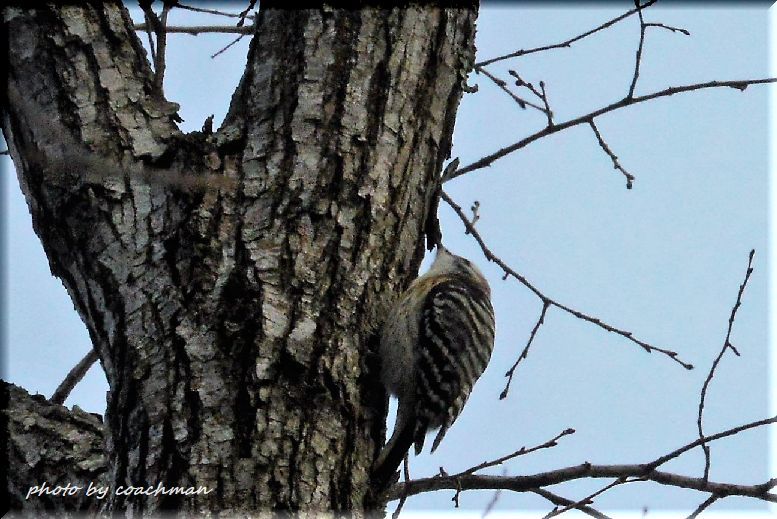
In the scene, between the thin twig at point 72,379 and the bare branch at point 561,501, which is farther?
the thin twig at point 72,379

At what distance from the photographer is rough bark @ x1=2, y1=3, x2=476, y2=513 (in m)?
2.89

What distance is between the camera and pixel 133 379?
2977 millimetres

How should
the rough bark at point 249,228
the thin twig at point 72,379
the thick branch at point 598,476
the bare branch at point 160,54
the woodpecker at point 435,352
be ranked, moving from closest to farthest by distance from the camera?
1. the rough bark at point 249,228
2. the thick branch at point 598,476
3. the bare branch at point 160,54
4. the woodpecker at point 435,352
5. the thin twig at point 72,379


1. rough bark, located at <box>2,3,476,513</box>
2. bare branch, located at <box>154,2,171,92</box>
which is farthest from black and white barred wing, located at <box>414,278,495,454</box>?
bare branch, located at <box>154,2,171,92</box>

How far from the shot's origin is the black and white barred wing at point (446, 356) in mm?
4430

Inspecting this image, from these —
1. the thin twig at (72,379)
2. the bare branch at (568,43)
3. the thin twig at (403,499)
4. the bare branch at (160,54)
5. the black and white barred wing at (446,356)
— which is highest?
the bare branch at (568,43)

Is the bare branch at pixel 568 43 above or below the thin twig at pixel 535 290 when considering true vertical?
above

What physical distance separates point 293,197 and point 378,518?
3.82 ft

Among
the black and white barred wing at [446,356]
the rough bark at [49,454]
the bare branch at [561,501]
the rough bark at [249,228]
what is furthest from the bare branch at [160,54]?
the bare branch at [561,501]

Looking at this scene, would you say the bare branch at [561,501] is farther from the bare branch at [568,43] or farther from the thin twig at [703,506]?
the bare branch at [568,43]

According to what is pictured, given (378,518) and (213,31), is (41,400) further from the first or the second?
(213,31)

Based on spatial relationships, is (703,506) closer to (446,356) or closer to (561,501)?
(561,501)

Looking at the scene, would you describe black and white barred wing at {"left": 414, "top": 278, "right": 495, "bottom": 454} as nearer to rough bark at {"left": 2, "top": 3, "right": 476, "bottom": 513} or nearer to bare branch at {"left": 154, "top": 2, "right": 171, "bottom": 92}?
rough bark at {"left": 2, "top": 3, "right": 476, "bottom": 513}

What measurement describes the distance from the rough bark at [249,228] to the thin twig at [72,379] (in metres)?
1.12
